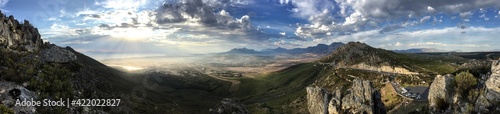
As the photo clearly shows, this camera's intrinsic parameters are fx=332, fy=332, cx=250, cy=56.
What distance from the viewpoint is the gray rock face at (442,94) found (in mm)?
84312

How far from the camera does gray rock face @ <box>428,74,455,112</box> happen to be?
84312mm

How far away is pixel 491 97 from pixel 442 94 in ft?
62.5

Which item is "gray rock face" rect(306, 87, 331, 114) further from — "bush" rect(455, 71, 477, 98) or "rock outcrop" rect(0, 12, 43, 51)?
"rock outcrop" rect(0, 12, 43, 51)

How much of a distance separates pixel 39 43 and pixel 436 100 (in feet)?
402

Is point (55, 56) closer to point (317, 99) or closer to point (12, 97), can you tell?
point (12, 97)

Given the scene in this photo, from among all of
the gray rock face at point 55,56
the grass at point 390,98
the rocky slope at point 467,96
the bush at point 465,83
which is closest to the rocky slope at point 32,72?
the gray rock face at point 55,56

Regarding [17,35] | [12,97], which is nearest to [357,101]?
[12,97]

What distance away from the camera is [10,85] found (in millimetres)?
60125

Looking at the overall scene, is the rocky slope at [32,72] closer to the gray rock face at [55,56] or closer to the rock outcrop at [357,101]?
the gray rock face at [55,56]

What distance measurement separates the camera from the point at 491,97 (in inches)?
2616

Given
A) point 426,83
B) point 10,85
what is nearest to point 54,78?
point 10,85

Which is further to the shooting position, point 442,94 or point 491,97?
point 442,94

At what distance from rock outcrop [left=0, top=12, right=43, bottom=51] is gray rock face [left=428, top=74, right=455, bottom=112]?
112548 millimetres

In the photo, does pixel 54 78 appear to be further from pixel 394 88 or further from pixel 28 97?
pixel 394 88
